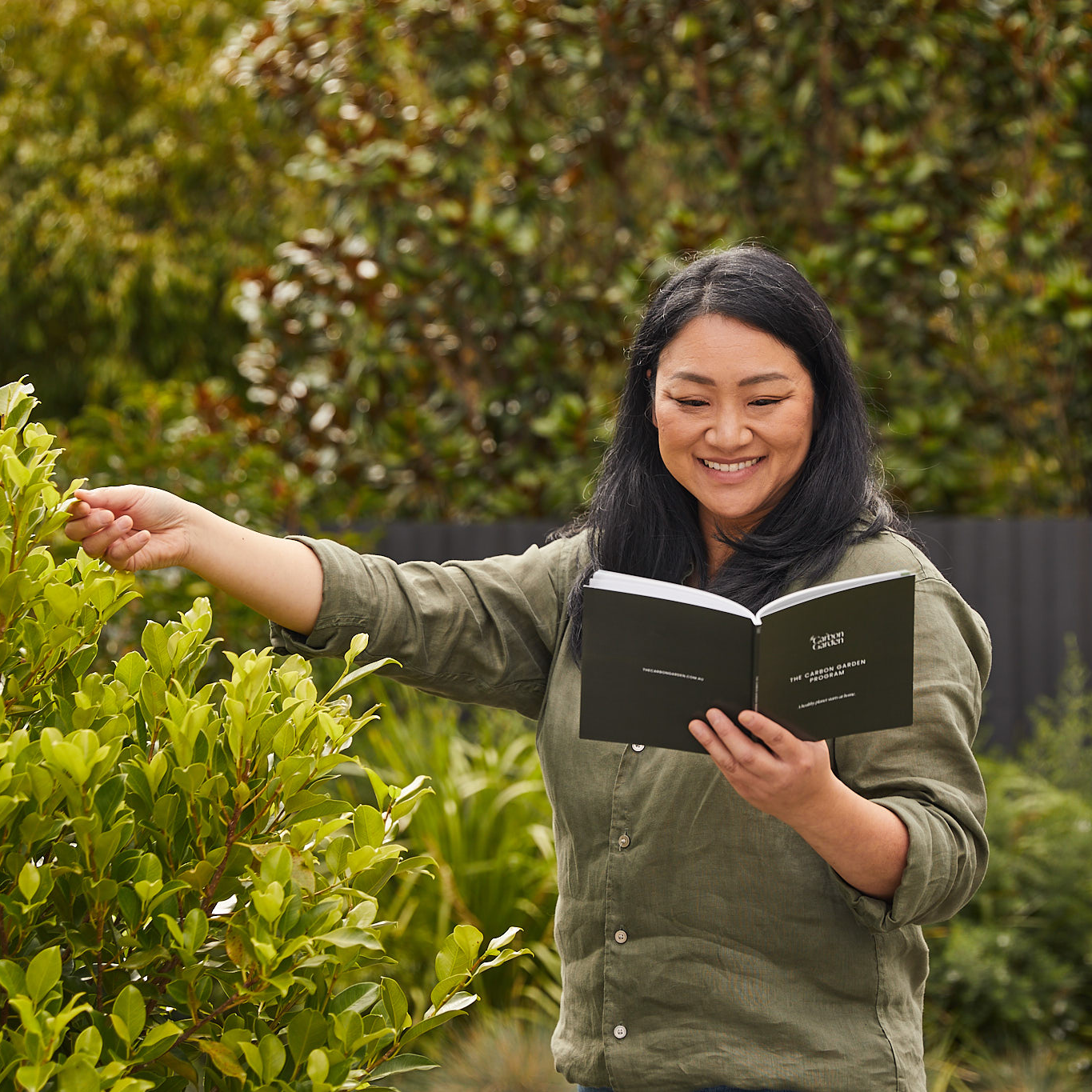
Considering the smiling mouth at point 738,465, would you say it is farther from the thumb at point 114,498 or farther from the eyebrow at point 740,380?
the thumb at point 114,498

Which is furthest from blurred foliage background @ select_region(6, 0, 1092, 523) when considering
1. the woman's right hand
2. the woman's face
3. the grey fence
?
the woman's right hand

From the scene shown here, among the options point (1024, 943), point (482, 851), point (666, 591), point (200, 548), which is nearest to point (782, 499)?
point (666, 591)

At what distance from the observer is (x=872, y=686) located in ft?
4.48

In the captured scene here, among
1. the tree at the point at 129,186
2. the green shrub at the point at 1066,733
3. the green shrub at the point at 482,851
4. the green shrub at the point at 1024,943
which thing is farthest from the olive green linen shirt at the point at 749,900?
the tree at the point at 129,186

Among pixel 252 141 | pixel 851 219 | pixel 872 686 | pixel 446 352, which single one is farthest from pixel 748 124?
pixel 252 141

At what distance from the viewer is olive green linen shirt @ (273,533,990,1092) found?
1.52 meters

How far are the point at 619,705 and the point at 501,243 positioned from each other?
4506 mm

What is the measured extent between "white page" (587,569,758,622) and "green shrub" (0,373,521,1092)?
31 cm

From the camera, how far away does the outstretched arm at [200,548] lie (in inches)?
62.1

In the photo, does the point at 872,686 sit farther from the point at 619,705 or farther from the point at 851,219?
the point at 851,219

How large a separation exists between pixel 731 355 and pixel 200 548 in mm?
784

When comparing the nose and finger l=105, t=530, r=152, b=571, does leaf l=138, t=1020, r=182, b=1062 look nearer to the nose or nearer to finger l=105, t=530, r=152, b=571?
finger l=105, t=530, r=152, b=571

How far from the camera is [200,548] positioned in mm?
1703

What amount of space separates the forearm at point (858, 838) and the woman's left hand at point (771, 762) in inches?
0.6
